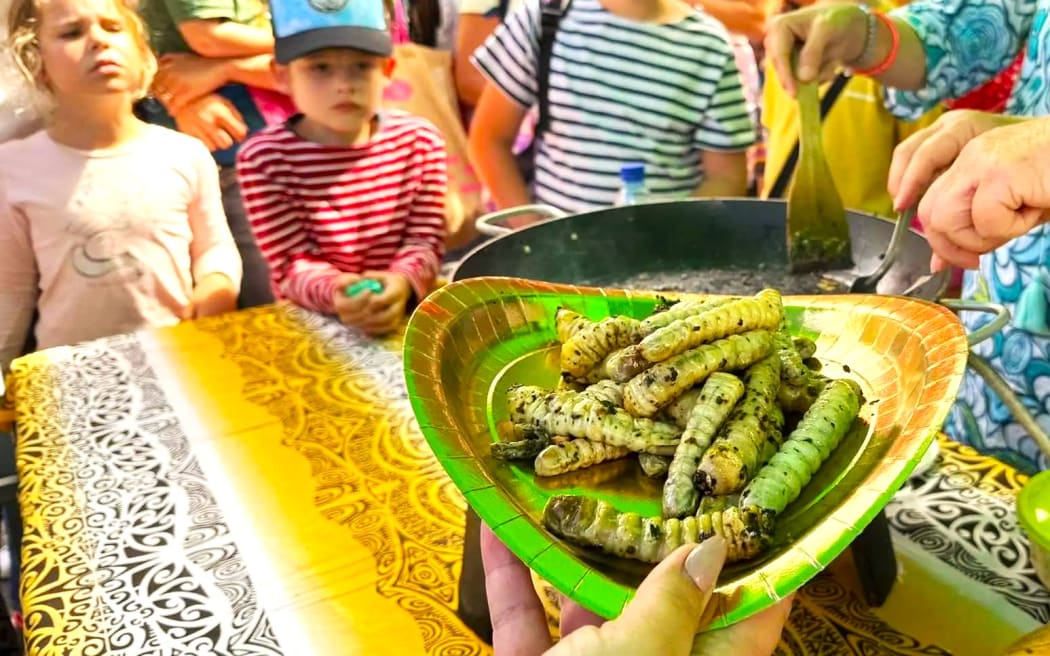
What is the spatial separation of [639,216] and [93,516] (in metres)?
0.90

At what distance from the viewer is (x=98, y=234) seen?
1.55m

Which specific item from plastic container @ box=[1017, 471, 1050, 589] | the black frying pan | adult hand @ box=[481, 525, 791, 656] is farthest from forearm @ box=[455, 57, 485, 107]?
adult hand @ box=[481, 525, 791, 656]

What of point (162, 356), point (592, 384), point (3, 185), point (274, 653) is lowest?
point (162, 356)

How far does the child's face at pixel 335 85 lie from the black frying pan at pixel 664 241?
617mm

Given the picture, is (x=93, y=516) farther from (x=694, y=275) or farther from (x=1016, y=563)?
(x=1016, y=563)

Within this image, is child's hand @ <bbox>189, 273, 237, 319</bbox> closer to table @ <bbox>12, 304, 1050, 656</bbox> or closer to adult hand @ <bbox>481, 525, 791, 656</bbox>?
table @ <bbox>12, 304, 1050, 656</bbox>

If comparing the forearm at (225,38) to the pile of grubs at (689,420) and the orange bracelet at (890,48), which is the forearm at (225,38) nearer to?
the orange bracelet at (890,48)

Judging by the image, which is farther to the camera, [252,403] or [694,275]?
[252,403]

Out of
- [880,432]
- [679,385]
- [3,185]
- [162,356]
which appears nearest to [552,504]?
[679,385]

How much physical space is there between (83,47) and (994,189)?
156cm

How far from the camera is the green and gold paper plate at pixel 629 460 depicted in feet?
1.53

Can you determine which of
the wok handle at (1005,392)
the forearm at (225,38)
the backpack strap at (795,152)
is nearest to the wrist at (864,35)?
the backpack strap at (795,152)

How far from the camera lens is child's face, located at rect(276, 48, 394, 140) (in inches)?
65.0

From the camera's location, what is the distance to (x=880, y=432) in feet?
1.87
